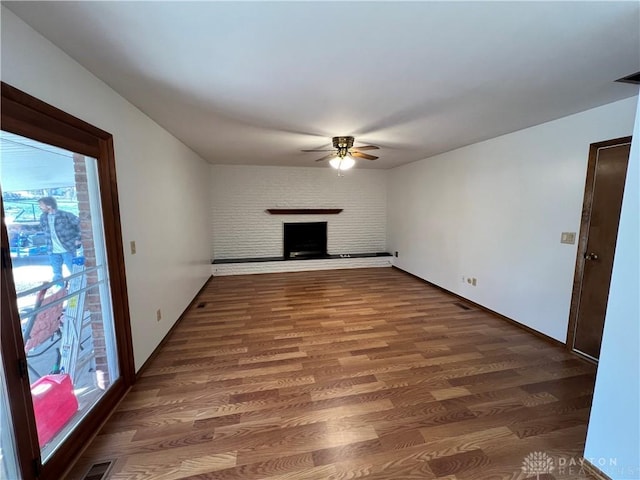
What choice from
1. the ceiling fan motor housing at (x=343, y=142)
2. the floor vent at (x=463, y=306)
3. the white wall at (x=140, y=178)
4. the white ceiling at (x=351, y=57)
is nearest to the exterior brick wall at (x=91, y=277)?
the white wall at (x=140, y=178)

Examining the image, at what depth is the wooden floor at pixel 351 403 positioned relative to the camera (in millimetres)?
1500

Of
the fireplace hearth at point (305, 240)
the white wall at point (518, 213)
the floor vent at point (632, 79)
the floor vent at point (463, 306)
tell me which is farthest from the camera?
the fireplace hearth at point (305, 240)

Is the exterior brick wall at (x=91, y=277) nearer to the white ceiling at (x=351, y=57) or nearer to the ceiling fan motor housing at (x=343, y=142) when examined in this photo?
the white ceiling at (x=351, y=57)

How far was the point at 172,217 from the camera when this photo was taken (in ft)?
10.0

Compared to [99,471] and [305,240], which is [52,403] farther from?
[305,240]

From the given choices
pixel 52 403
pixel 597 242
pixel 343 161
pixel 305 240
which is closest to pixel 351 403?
pixel 52 403

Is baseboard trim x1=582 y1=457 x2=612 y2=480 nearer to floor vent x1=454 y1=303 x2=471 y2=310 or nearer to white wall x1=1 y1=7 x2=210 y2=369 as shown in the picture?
floor vent x1=454 y1=303 x2=471 y2=310

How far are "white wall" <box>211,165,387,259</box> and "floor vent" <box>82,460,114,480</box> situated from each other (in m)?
4.31

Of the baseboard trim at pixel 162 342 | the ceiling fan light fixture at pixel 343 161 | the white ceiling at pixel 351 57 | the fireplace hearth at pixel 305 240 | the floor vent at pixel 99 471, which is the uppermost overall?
the white ceiling at pixel 351 57

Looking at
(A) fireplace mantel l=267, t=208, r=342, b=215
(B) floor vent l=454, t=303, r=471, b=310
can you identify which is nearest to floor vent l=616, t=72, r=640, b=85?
(B) floor vent l=454, t=303, r=471, b=310

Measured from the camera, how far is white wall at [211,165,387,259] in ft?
18.1

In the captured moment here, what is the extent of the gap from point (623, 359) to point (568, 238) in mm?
1695

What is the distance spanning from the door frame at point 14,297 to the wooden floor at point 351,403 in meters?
0.12

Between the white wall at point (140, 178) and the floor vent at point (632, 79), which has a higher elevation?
the floor vent at point (632, 79)
